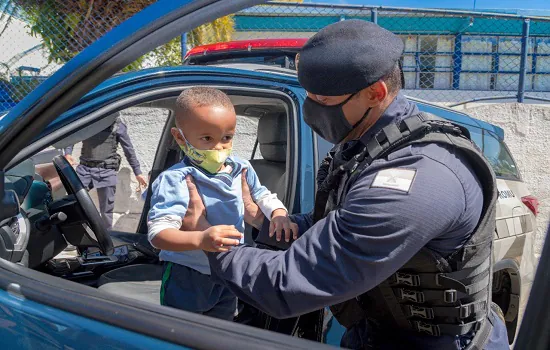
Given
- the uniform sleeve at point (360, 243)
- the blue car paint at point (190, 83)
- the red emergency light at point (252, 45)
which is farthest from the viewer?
the red emergency light at point (252, 45)

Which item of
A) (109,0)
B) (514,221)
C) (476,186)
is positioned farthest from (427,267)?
(109,0)

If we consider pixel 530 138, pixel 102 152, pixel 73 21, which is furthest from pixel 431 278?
pixel 73 21

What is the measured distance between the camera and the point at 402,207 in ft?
3.45

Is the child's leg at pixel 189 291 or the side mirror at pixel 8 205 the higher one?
the side mirror at pixel 8 205

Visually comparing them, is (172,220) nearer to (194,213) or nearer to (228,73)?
(194,213)

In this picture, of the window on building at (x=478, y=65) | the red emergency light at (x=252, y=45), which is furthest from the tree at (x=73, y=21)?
the window on building at (x=478, y=65)

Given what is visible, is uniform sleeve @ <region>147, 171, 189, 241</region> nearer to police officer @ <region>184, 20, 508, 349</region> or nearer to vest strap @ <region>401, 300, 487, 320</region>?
police officer @ <region>184, 20, 508, 349</region>

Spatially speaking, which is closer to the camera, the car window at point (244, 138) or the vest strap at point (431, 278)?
the vest strap at point (431, 278)

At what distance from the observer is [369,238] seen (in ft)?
3.47

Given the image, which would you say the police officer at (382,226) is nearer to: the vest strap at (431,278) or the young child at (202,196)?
the vest strap at (431,278)

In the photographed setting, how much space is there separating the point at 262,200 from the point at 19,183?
0.86 meters

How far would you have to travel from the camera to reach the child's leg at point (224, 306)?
2.00m

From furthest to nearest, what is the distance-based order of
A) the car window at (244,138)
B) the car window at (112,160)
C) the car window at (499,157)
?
the car window at (244,138)
the car window at (112,160)
the car window at (499,157)

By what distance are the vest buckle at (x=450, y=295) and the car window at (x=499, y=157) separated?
6.36ft
